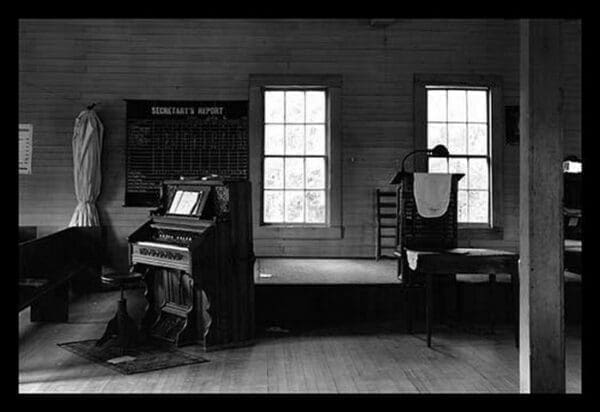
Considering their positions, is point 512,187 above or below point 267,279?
above

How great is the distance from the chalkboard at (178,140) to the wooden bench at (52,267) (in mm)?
850

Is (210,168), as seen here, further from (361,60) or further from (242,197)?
(242,197)

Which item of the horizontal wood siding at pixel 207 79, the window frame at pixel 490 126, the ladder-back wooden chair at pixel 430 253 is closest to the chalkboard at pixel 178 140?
the horizontal wood siding at pixel 207 79

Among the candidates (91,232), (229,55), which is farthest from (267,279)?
(229,55)

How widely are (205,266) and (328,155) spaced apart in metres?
3.51

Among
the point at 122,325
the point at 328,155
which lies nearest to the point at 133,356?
the point at 122,325

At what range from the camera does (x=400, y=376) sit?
15.6 feet

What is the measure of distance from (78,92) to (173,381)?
511cm

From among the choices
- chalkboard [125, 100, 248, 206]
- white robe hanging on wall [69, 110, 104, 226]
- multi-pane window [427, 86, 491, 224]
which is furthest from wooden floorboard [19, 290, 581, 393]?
multi-pane window [427, 86, 491, 224]

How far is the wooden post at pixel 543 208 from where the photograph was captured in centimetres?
379

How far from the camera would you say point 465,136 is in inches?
342

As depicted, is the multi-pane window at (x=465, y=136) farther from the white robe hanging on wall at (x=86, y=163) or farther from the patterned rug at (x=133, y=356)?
the patterned rug at (x=133, y=356)

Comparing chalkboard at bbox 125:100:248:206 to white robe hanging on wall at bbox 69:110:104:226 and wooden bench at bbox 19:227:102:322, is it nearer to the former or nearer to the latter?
white robe hanging on wall at bbox 69:110:104:226

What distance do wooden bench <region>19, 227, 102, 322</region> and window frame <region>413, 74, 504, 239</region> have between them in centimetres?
421
